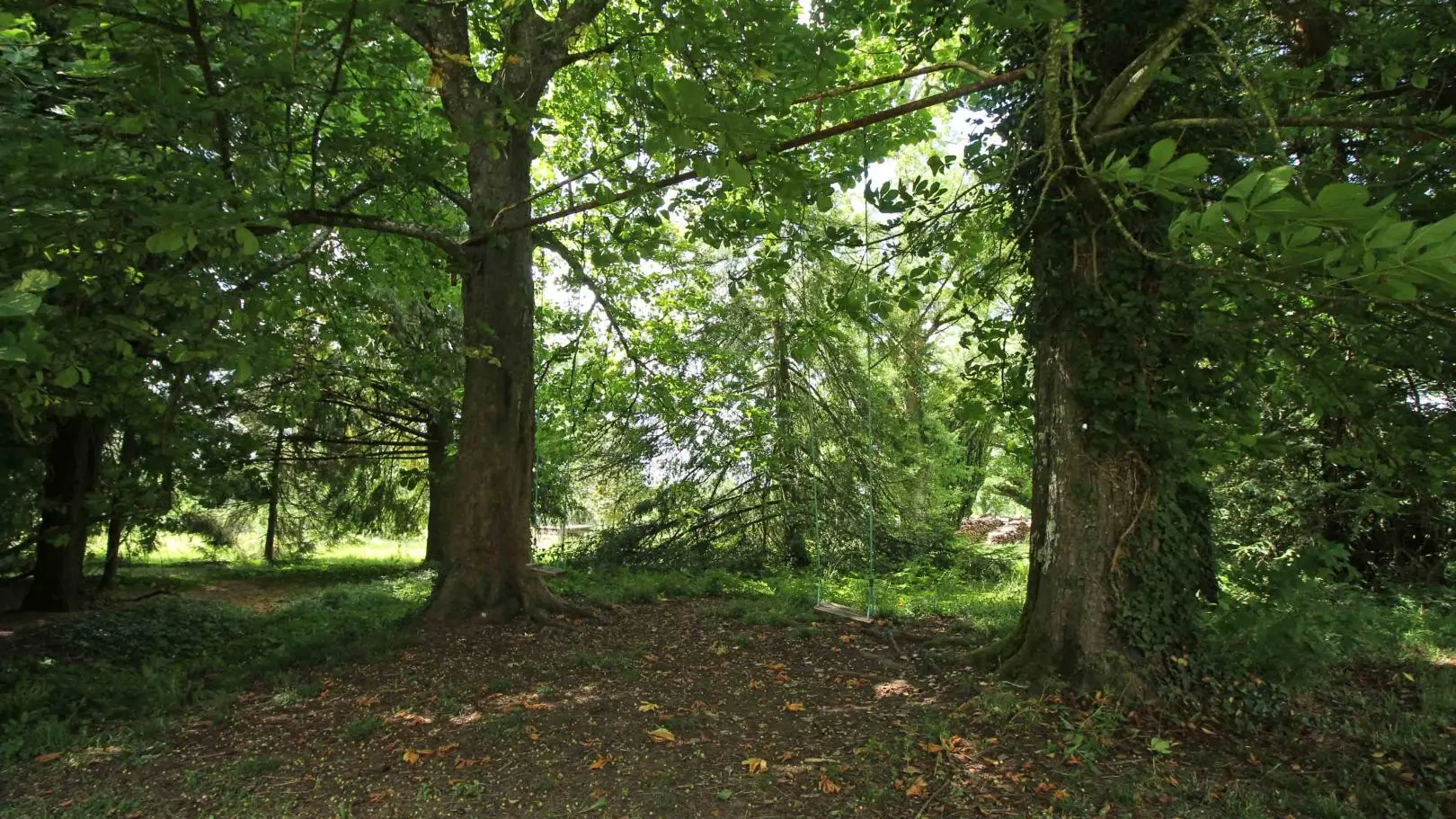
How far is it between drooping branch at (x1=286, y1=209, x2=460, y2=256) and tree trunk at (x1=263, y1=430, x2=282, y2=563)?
609 cm

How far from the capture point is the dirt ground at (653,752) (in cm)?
338

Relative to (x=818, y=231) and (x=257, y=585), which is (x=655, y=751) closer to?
(x=818, y=231)

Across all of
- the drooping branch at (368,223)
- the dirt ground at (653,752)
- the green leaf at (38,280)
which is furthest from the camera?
the drooping branch at (368,223)

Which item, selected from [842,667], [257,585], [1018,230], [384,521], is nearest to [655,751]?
[842,667]

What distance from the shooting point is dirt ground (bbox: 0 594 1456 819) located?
338 centimetres

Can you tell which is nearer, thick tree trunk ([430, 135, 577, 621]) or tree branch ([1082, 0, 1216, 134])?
tree branch ([1082, 0, 1216, 134])

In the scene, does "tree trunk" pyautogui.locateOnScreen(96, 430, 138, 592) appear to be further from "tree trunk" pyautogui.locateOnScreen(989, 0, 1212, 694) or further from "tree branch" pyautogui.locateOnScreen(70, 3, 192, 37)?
"tree trunk" pyautogui.locateOnScreen(989, 0, 1212, 694)

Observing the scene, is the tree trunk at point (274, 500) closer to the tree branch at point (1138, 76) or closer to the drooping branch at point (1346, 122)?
the tree branch at point (1138, 76)

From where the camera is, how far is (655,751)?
393 centimetres

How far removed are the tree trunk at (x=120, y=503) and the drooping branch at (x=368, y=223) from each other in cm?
280

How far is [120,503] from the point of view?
232 inches

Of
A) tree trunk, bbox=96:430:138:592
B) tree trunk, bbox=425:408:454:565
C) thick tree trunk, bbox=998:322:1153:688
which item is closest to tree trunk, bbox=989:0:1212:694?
thick tree trunk, bbox=998:322:1153:688

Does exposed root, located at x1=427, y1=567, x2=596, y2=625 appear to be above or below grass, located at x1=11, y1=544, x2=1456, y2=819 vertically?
above

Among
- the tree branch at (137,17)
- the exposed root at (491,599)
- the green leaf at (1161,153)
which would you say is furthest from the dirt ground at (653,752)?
the tree branch at (137,17)
